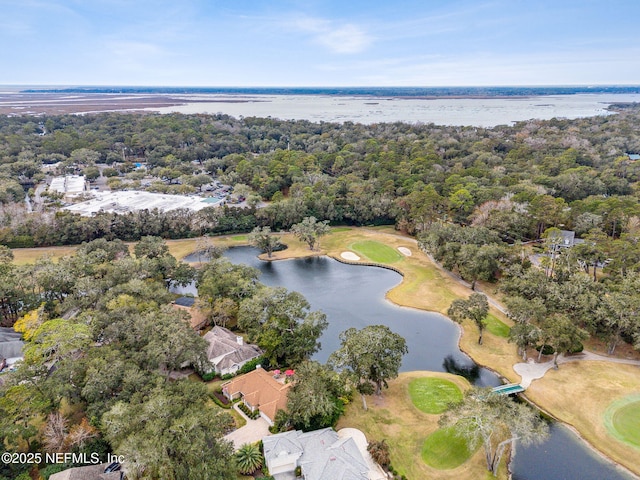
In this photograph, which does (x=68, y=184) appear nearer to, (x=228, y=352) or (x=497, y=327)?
(x=228, y=352)

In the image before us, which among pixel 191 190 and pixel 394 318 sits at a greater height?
pixel 191 190

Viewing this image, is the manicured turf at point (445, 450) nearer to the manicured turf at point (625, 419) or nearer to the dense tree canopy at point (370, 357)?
the dense tree canopy at point (370, 357)

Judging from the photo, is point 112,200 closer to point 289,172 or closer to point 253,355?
point 289,172

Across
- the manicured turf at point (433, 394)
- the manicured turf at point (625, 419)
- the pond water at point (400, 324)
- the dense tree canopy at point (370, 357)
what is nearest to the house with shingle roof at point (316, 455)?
the dense tree canopy at point (370, 357)

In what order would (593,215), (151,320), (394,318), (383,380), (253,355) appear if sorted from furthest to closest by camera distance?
(593,215) < (394,318) < (253,355) < (151,320) < (383,380)

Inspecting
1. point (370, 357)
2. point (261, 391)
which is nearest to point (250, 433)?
point (261, 391)

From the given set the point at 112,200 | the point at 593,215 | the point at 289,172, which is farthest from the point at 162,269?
the point at 593,215
